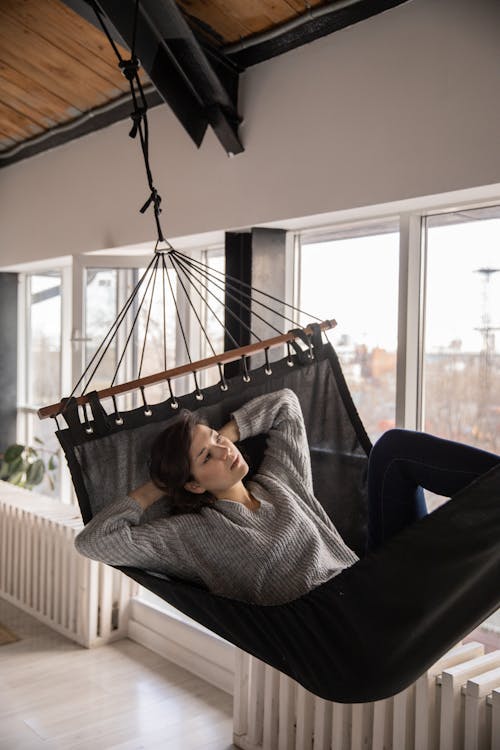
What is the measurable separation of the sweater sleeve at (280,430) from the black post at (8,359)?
3.10 metres

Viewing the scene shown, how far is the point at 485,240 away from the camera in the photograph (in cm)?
230

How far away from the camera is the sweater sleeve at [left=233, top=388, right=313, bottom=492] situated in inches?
81.4

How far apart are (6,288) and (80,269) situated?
4.09 feet

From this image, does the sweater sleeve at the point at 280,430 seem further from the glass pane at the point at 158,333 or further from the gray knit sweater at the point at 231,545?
the glass pane at the point at 158,333

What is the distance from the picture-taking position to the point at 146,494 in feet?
6.37

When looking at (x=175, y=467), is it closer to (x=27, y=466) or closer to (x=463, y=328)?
(x=463, y=328)

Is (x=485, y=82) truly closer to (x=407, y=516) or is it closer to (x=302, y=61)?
(x=302, y=61)

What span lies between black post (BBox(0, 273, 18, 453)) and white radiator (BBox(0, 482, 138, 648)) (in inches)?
31.4

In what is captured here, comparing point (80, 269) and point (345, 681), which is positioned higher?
point (80, 269)

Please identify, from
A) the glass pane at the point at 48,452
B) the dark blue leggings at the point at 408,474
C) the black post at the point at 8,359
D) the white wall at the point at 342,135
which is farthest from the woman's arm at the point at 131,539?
the black post at the point at 8,359

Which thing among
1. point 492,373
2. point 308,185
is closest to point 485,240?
point 492,373

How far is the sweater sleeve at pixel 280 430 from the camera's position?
6.79ft

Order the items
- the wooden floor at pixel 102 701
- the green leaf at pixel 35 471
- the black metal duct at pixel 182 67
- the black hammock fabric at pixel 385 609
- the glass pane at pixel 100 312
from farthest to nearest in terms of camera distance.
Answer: the green leaf at pixel 35 471, the glass pane at pixel 100 312, the wooden floor at pixel 102 701, the black metal duct at pixel 182 67, the black hammock fabric at pixel 385 609

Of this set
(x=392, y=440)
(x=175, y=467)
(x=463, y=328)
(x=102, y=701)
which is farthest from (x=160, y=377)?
(x=102, y=701)
